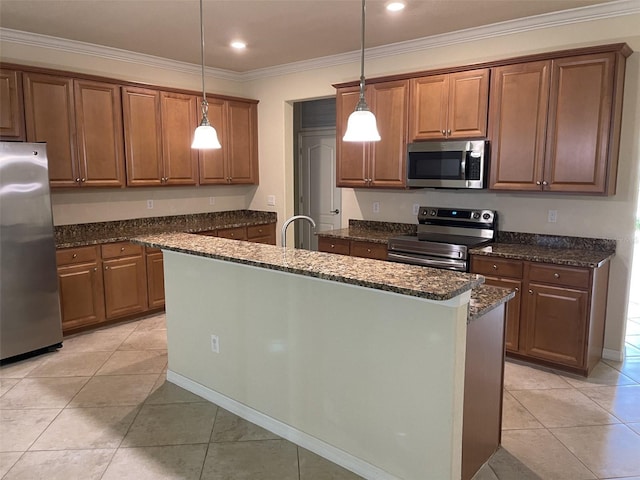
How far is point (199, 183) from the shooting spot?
5.44 meters

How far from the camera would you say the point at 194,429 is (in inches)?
109

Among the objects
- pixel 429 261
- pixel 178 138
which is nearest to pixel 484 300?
pixel 429 261

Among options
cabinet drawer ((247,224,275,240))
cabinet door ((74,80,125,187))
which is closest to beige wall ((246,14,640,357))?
cabinet drawer ((247,224,275,240))

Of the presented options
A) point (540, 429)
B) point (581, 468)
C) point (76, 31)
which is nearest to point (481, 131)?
point (540, 429)

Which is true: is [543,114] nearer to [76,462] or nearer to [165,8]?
[165,8]

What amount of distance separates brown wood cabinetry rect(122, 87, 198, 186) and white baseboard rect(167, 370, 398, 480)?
2424 mm

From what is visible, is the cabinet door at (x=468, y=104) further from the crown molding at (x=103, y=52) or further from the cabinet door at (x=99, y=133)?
the cabinet door at (x=99, y=133)

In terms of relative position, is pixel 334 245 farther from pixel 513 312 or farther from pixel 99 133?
pixel 99 133

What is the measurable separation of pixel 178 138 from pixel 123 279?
169 cm

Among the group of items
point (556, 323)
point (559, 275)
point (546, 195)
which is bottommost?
point (556, 323)

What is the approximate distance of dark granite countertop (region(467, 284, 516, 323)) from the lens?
2.03m

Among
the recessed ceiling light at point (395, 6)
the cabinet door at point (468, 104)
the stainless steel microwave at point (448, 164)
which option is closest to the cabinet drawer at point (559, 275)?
the stainless steel microwave at point (448, 164)

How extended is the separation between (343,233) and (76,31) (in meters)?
3.08

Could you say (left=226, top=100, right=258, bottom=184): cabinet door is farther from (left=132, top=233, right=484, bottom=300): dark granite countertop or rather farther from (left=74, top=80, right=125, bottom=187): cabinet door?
(left=132, top=233, right=484, bottom=300): dark granite countertop
